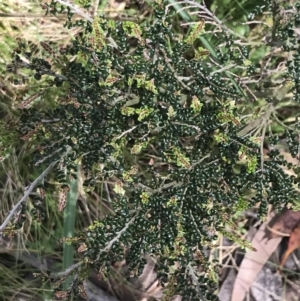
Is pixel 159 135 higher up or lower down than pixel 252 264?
higher up

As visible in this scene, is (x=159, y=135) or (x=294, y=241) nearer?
(x=159, y=135)

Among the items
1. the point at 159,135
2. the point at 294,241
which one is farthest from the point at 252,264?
the point at 159,135

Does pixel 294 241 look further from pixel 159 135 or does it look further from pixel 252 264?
pixel 159 135

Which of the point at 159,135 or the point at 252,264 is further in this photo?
the point at 252,264

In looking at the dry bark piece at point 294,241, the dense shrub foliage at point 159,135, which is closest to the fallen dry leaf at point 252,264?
the dry bark piece at point 294,241

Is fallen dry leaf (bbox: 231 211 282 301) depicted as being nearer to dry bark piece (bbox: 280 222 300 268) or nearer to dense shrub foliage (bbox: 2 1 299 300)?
dry bark piece (bbox: 280 222 300 268)

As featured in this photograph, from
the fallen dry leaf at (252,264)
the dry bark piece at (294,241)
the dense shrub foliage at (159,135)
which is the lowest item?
the fallen dry leaf at (252,264)

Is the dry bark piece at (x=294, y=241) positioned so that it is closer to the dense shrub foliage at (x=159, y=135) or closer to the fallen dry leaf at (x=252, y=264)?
the fallen dry leaf at (x=252, y=264)

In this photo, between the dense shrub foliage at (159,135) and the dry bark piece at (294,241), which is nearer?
the dense shrub foliage at (159,135)

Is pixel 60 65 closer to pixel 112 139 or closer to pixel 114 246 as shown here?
pixel 112 139

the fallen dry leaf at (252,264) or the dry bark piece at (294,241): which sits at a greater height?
the dry bark piece at (294,241)

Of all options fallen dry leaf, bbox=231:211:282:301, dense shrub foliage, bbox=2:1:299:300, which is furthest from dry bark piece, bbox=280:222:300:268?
dense shrub foliage, bbox=2:1:299:300
